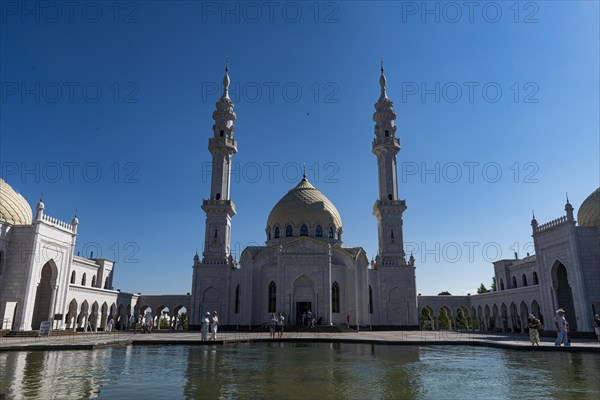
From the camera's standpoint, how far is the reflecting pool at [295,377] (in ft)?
25.7

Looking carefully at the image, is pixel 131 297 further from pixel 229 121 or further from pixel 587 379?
pixel 587 379

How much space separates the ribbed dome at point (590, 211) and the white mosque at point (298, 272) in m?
0.09

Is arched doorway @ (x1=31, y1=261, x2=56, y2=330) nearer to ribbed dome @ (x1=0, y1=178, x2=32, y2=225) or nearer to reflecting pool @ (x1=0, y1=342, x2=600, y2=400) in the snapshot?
ribbed dome @ (x1=0, y1=178, x2=32, y2=225)

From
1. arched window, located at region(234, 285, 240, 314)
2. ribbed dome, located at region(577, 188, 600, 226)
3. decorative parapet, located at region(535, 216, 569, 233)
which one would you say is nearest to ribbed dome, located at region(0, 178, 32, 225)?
arched window, located at region(234, 285, 240, 314)

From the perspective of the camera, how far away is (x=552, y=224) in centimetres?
3064

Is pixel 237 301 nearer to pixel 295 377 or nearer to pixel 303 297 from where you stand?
pixel 303 297

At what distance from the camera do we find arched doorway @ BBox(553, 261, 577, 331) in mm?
30736

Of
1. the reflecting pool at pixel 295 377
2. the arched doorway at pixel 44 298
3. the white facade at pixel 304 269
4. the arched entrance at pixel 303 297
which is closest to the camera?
the reflecting pool at pixel 295 377

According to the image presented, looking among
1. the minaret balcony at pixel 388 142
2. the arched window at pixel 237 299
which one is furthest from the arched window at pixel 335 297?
the minaret balcony at pixel 388 142

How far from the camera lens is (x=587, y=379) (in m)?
9.70

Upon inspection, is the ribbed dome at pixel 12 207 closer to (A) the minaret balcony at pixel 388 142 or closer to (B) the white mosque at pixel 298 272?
(B) the white mosque at pixel 298 272

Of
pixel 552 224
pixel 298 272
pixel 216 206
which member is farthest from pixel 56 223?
pixel 552 224

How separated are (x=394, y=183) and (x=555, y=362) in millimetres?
32100

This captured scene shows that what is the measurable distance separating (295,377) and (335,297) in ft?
103
